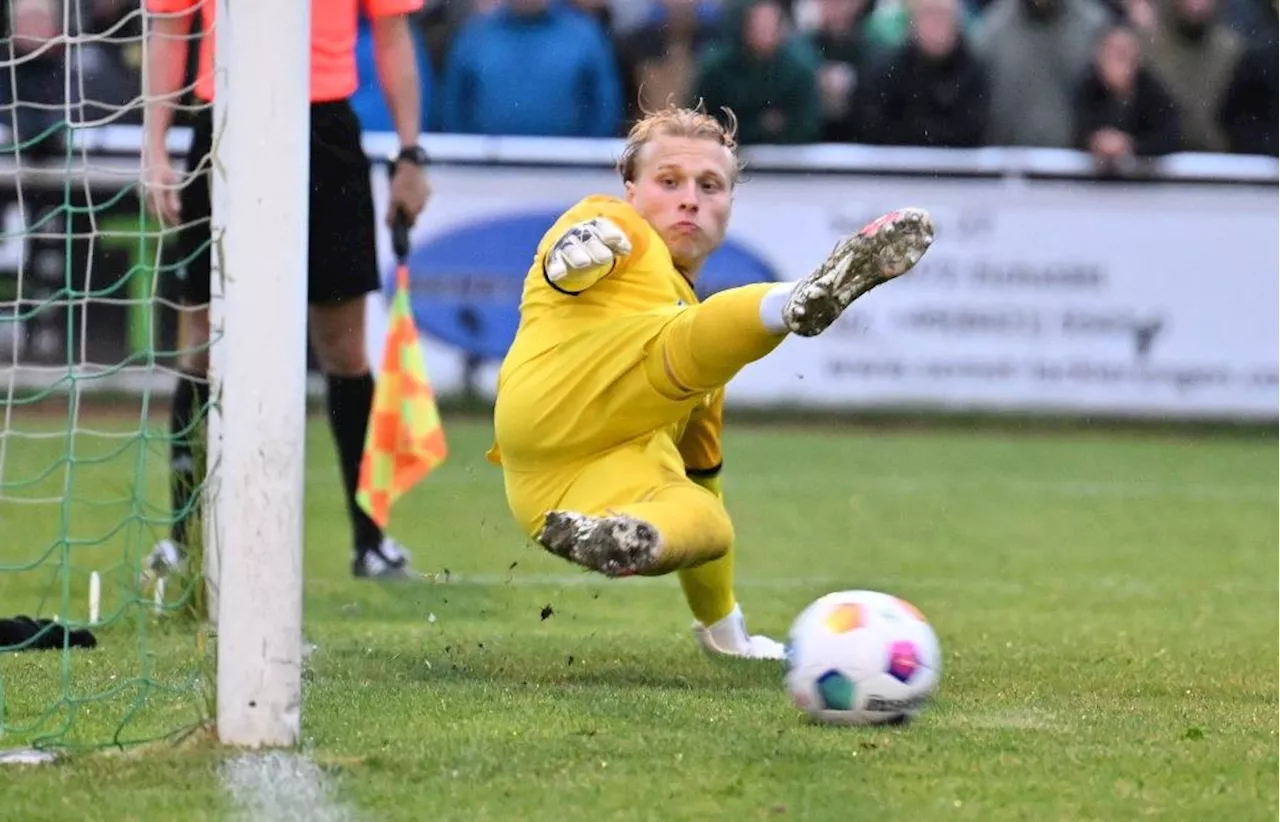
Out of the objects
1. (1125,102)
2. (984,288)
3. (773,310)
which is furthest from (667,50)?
(773,310)

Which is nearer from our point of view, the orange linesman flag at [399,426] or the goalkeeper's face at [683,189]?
the goalkeeper's face at [683,189]

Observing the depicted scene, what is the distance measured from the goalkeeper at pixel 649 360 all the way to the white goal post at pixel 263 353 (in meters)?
0.84

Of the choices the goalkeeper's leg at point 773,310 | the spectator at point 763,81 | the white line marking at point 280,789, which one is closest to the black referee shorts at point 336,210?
the goalkeeper's leg at point 773,310

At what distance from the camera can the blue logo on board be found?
39.5 feet

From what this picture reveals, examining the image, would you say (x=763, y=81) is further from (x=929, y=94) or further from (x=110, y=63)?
(x=110, y=63)

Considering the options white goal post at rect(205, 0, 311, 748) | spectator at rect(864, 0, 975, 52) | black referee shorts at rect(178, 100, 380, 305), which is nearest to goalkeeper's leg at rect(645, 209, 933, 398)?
white goal post at rect(205, 0, 311, 748)

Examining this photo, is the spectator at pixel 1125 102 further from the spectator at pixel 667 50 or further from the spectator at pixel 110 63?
the spectator at pixel 110 63

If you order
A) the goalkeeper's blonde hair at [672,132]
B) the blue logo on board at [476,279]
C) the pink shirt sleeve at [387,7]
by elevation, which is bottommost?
the blue logo on board at [476,279]

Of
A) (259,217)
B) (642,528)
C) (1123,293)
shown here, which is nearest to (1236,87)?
(1123,293)

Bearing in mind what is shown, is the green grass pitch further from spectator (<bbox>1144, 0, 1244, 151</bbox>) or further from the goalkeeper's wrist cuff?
spectator (<bbox>1144, 0, 1244, 151</bbox>)

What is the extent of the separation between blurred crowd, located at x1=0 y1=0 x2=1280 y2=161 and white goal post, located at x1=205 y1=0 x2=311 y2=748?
8248 millimetres

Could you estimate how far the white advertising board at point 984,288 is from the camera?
12094 millimetres

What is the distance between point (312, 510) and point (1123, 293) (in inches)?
212

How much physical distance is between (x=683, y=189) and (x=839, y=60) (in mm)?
8345
